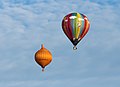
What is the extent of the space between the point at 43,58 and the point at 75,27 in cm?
1944

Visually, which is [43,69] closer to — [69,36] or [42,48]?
[42,48]

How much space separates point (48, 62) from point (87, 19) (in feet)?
64.1

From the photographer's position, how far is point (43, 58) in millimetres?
142500

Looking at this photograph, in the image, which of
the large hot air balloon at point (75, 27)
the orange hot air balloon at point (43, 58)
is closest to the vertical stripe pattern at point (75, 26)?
the large hot air balloon at point (75, 27)

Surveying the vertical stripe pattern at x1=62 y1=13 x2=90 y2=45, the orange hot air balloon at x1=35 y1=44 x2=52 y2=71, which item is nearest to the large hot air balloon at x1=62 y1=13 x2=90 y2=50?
the vertical stripe pattern at x1=62 y1=13 x2=90 y2=45

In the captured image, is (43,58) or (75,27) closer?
(75,27)

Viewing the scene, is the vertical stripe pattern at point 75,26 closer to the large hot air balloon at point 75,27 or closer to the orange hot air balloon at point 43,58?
the large hot air balloon at point 75,27

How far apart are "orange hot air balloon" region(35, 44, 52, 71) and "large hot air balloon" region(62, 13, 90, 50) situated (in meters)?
17.0

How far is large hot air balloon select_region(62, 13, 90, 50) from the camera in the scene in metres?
126

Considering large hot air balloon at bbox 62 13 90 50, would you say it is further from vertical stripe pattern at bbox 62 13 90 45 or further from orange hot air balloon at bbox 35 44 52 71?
orange hot air balloon at bbox 35 44 52 71

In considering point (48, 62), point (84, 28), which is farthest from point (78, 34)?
point (48, 62)

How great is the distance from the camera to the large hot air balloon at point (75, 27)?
12550 cm

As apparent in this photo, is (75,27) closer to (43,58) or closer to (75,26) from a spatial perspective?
(75,26)

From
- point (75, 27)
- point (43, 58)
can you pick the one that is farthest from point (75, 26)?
point (43, 58)
